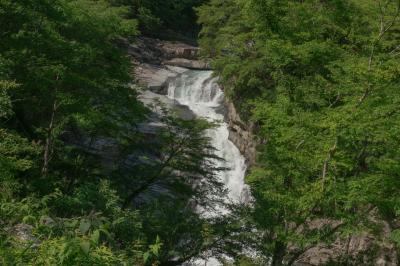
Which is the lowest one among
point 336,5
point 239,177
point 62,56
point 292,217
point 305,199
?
point 239,177

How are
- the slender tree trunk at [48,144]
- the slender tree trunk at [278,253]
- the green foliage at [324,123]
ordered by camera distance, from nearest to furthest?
the green foliage at [324,123], the slender tree trunk at [278,253], the slender tree trunk at [48,144]

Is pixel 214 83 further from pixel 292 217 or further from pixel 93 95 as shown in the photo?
pixel 292 217

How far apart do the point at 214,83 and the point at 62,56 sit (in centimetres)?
2361

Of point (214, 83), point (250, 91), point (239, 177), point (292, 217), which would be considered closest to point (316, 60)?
point (292, 217)

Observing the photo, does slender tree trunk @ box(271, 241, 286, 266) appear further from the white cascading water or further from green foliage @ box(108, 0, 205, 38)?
green foliage @ box(108, 0, 205, 38)

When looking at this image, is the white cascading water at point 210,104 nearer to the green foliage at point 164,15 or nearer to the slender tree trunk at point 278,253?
the green foliage at point 164,15

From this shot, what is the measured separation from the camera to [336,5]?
50.1ft

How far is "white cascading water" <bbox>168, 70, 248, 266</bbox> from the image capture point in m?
27.7

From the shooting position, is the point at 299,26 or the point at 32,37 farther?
the point at 299,26

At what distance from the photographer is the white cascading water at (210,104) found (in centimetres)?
2769

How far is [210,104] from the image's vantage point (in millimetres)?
36438

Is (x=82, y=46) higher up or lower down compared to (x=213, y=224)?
higher up

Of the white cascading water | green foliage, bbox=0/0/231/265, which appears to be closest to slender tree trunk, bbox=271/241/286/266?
green foliage, bbox=0/0/231/265

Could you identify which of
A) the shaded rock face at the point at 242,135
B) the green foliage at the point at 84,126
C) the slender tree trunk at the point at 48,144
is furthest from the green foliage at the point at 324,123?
the shaded rock face at the point at 242,135
